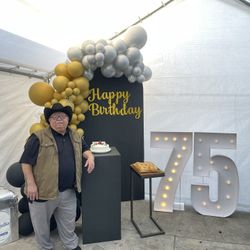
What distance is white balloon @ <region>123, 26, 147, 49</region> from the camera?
2.80m

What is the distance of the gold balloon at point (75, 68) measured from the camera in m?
2.61

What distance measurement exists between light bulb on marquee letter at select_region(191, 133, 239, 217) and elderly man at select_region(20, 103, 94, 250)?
143cm

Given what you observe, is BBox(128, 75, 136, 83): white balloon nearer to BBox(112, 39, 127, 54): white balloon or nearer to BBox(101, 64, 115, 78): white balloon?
BBox(101, 64, 115, 78): white balloon

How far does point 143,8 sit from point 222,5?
949 millimetres

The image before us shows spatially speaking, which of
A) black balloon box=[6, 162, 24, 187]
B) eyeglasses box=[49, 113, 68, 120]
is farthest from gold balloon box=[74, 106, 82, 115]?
black balloon box=[6, 162, 24, 187]

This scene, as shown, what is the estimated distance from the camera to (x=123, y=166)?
10.9ft

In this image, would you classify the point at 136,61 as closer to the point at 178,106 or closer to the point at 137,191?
the point at 178,106

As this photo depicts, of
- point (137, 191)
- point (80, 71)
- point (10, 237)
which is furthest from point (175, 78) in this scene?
point (10, 237)

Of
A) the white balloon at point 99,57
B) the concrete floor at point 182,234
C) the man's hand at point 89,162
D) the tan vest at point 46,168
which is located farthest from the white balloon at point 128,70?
the concrete floor at point 182,234

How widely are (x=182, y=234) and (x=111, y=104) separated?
1.67m

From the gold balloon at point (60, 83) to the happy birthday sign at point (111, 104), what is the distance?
53 cm

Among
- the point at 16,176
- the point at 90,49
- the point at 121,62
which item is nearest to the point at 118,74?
the point at 121,62

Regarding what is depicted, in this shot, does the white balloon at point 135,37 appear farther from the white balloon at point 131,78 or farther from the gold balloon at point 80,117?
the gold balloon at point 80,117

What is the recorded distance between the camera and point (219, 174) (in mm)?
3014
